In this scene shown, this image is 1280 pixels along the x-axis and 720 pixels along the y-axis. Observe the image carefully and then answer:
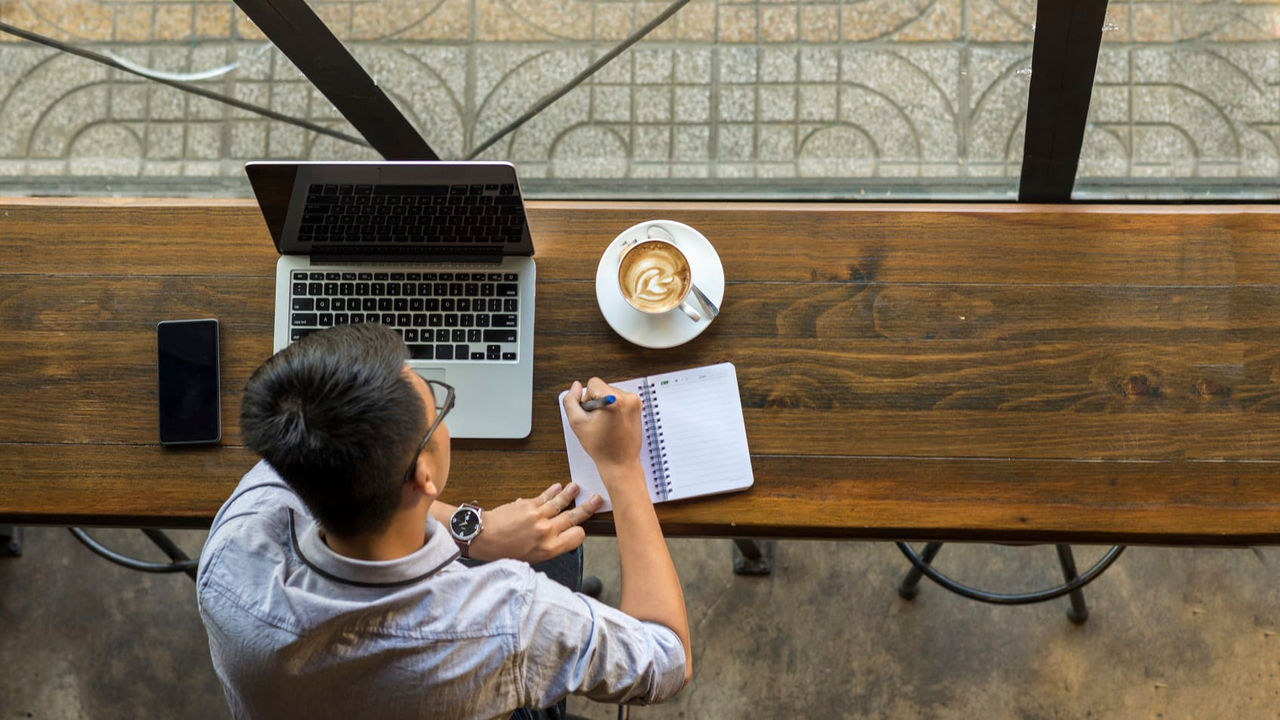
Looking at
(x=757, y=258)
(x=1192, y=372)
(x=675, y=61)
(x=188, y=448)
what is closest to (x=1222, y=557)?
(x=1192, y=372)

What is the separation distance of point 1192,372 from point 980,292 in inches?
13.9

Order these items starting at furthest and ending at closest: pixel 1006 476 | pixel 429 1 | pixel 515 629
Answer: pixel 429 1
pixel 1006 476
pixel 515 629

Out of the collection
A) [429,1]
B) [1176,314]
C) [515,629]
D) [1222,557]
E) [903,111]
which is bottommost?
[1222,557]

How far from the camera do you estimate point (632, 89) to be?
2363 millimetres

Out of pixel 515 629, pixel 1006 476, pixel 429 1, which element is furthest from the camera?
pixel 429 1

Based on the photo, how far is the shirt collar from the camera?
3.76ft

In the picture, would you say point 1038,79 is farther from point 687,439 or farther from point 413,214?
point 413,214

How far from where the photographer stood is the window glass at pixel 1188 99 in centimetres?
212

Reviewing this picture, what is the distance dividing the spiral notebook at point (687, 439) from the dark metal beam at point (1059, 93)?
631 mm

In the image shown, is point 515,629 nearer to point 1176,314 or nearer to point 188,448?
point 188,448

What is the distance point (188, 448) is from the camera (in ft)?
4.92

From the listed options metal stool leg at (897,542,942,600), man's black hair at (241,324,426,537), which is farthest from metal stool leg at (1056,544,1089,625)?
man's black hair at (241,324,426,537)

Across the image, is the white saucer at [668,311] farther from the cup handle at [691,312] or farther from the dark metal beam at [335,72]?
the dark metal beam at [335,72]

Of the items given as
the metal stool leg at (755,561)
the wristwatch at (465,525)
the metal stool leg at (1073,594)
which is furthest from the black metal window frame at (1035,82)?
the metal stool leg at (755,561)
